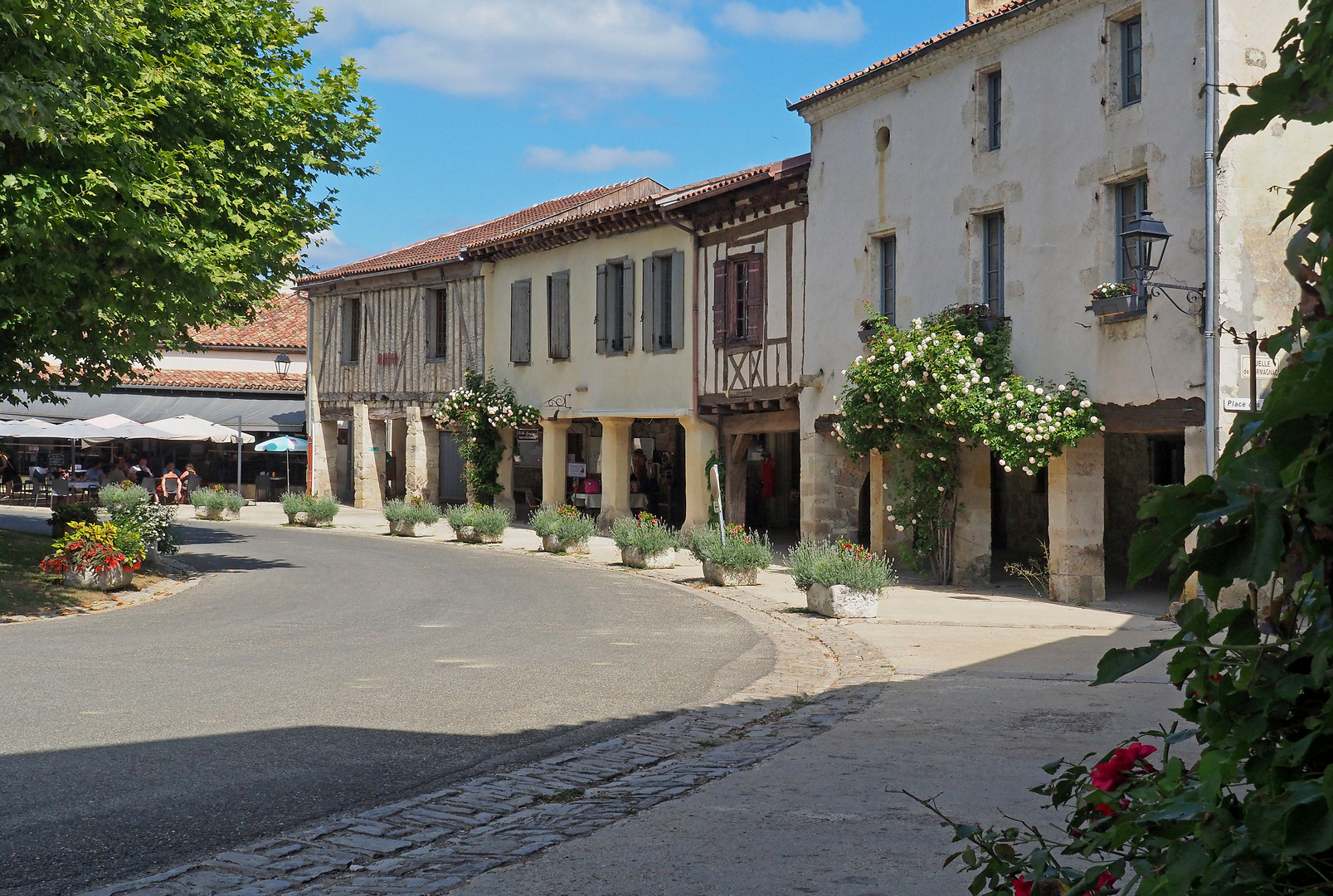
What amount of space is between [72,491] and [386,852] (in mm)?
27700

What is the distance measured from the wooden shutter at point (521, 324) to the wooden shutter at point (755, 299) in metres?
7.30

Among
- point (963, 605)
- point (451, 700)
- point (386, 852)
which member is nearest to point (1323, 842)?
point (386, 852)

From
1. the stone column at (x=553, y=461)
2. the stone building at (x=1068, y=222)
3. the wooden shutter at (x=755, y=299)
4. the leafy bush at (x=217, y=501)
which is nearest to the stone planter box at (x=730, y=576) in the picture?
the stone building at (x=1068, y=222)

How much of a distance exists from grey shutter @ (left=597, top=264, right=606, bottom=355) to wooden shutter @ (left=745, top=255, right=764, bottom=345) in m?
4.37

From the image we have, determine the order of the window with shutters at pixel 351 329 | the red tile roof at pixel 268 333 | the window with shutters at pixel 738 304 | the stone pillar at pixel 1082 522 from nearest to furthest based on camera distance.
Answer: the stone pillar at pixel 1082 522 < the window with shutters at pixel 738 304 < the window with shutters at pixel 351 329 < the red tile roof at pixel 268 333

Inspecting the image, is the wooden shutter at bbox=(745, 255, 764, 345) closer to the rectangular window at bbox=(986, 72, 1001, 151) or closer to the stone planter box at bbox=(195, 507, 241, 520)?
the rectangular window at bbox=(986, 72, 1001, 151)

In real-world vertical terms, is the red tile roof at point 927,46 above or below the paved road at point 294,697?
above

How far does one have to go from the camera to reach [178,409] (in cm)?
3534

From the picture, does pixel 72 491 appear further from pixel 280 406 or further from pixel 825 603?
pixel 825 603

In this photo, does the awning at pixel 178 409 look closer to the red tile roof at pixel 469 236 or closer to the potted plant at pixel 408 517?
the red tile roof at pixel 469 236

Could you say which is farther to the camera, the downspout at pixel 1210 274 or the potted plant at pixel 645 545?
the potted plant at pixel 645 545

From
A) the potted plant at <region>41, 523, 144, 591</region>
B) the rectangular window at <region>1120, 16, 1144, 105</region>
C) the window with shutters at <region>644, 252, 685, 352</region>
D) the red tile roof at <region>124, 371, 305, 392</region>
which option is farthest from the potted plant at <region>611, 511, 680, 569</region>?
the red tile roof at <region>124, 371, 305, 392</region>

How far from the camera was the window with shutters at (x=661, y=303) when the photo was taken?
22.4 meters

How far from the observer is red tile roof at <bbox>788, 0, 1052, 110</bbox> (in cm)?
1502
